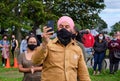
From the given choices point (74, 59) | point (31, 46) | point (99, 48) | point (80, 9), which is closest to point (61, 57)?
point (74, 59)

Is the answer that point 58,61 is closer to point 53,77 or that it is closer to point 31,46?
point 53,77

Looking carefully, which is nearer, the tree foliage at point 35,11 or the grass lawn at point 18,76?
the grass lawn at point 18,76

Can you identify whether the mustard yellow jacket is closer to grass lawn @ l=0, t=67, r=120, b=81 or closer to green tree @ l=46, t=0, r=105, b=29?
grass lawn @ l=0, t=67, r=120, b=81

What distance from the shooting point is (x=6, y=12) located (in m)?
36.1

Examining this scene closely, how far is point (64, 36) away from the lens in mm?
5137

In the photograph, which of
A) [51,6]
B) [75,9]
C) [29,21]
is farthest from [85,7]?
[29,21]

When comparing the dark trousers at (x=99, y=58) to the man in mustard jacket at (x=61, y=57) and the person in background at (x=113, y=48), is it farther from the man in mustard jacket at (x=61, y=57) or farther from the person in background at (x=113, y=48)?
the man in mustard jacket at (x=61, y=57)

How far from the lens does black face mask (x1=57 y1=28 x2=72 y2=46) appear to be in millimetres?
5145

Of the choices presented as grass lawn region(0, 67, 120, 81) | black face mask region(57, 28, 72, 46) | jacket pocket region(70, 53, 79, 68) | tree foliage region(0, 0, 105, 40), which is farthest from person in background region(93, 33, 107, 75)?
tree foliage region(0, 0, 105, 40)

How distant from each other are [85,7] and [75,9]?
1.09m

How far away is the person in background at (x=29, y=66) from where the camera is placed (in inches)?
268

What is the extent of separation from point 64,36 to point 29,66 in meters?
1.95

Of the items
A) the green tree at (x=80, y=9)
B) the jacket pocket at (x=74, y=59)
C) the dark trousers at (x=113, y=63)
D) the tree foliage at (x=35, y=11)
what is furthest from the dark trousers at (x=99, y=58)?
the green tree at (x=80, y=9)

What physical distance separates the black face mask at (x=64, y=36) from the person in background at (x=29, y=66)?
172 centimetres
